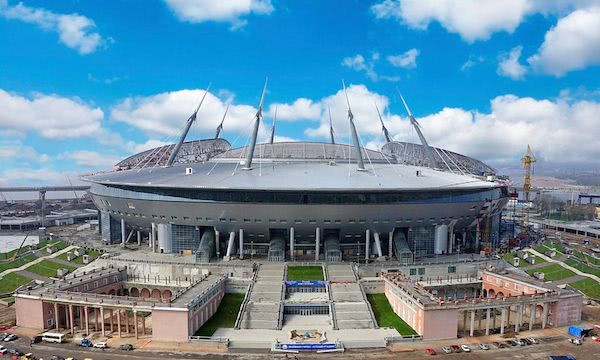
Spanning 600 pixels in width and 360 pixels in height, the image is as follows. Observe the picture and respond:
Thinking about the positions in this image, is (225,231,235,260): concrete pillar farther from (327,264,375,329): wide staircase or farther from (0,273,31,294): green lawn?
(0,273,31,294): green lawn

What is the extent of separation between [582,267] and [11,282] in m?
73.8

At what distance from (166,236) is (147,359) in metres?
28.8

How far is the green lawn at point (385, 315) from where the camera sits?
38.1 m

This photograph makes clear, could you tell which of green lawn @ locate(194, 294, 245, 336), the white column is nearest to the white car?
green lawn @ locate(194, 294, 245, 336)

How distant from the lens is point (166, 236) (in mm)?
59156

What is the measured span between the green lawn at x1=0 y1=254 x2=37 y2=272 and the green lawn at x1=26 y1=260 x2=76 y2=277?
2225 mm

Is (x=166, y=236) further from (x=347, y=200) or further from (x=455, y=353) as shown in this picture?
(x=455, y=353)

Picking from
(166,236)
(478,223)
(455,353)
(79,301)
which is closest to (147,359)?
(79,301)

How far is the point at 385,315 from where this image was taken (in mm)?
41594

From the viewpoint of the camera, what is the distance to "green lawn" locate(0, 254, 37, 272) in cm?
5515

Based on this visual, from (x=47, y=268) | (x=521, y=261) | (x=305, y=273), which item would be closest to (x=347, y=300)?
(x=305, y=273)

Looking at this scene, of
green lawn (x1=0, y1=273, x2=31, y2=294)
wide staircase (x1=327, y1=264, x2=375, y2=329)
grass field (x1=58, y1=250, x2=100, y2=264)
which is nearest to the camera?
wide staircase (x1=327, y1=264, x2=375, y2=329)

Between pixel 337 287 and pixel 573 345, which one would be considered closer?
pixel 573 345

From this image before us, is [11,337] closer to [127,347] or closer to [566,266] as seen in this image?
[127,347]
